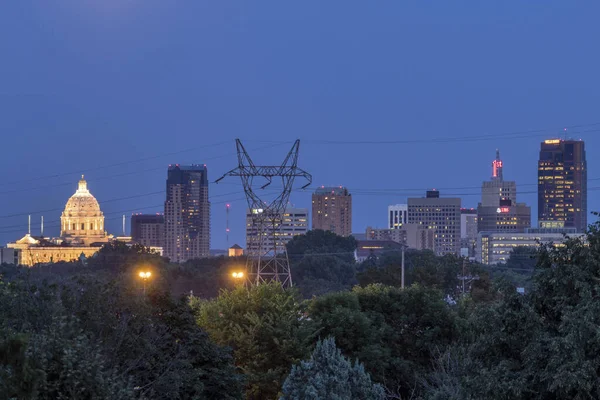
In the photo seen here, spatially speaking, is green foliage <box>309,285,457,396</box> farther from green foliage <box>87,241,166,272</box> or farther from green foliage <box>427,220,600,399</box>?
green foliage <box>87,241,166,272</box>

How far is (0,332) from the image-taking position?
22.7 metres

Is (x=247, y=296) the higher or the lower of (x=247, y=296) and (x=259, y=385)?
the higher

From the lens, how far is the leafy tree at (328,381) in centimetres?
3188

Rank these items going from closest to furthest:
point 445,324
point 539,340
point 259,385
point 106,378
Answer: point 106,378 → point 539,340 → point 259,385 → point 445,324

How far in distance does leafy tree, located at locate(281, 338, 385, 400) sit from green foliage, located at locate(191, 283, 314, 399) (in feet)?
27.6

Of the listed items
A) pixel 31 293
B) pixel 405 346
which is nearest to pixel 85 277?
pixel 31 293

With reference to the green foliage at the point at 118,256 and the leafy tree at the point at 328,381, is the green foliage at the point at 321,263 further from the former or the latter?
the leafy tree at the point at 328,381

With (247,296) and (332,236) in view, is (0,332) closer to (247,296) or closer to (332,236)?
(247,296)

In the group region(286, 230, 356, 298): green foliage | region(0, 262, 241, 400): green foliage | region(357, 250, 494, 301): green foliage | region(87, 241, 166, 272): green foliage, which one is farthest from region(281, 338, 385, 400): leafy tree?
region(87, 241, 166, 272): green foliage

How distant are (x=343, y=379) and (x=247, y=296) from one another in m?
14.3

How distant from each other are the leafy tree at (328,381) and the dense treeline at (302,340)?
42 mm

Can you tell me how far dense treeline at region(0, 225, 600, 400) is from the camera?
875 inches

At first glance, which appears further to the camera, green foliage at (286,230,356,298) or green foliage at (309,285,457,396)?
green foliage at (286,230,356,298)

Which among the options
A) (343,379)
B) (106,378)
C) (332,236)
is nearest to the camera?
(106,378)
